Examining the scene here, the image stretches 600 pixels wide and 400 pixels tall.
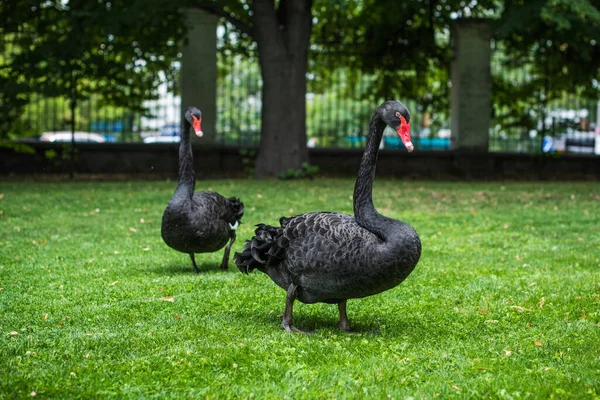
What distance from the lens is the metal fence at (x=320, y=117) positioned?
2025 centimetres

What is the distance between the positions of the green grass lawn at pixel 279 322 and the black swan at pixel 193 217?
0.34 m

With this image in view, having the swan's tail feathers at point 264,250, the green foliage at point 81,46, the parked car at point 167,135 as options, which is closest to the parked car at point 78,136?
the parked car at point 167,135

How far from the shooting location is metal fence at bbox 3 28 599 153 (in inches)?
797

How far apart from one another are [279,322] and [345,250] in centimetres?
100

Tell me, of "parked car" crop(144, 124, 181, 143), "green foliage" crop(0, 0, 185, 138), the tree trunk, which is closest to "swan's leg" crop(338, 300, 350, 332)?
"green foliage" crop(0, 0, 185, 138)

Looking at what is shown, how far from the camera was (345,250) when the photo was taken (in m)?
5.20

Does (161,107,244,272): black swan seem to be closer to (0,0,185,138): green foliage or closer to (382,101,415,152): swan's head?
(382,101,415,152): swan's head

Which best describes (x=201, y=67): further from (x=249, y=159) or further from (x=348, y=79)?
(x=348, y=79)

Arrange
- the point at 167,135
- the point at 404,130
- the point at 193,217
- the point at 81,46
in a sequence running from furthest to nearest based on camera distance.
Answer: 1. the point at 167,135
2. the point at 81,46
3. the point at 193,217
4. the point at 404,130

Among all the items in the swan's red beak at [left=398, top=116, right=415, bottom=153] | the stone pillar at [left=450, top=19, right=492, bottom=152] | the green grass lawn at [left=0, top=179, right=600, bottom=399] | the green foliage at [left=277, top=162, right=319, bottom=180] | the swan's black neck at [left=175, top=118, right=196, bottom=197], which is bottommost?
the green grass lawn at [left=0, top=179, right=600, bottom=399]

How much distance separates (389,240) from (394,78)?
15.9 metres

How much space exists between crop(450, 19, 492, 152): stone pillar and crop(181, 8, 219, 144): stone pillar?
5685 mm

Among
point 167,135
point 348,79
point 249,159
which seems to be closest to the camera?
point 249,159

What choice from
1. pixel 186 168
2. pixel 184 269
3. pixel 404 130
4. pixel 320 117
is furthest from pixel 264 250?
pixel 320 117
